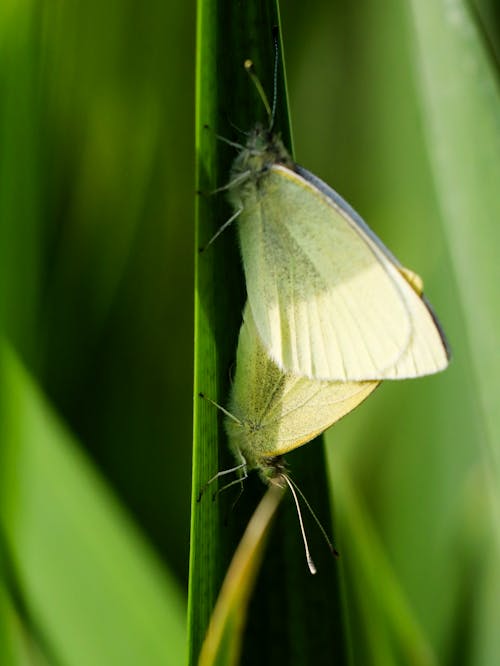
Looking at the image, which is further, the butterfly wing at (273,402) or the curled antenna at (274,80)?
the butterfly wing at (273,402)

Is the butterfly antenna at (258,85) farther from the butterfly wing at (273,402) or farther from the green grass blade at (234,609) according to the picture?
the green grass blade at (234,609)

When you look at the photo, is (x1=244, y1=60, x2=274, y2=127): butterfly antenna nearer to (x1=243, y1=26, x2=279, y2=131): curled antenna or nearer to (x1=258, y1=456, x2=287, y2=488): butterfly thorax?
(x1=243, y1=26, x2=279, y2=131): curled antenna

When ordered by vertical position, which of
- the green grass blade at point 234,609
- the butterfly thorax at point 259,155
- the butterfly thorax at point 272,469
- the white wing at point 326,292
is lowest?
the green grass blade at point 234,609

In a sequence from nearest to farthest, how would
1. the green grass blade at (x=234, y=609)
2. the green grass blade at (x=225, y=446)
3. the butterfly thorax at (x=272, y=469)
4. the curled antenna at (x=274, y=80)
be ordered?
the green grass blade at (x=234, y=609) < the green grass blade at (x=225, y=446) < the curled antenna at (x=274, y=80) < the butterfly thorax at (x=272, y=469)

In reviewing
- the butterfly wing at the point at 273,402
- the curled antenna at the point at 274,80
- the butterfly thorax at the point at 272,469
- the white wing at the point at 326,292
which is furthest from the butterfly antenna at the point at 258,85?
the butterfly thorax at the point at 272,469

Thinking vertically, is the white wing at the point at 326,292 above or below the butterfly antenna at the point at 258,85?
below

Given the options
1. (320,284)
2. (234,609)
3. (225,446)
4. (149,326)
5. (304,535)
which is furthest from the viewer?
(149,326)

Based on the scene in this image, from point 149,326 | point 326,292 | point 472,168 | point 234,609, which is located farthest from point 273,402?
point 234,609

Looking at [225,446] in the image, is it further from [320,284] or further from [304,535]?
[320,284]

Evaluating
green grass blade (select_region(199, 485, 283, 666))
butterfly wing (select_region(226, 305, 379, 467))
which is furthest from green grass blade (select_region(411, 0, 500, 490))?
green grass blade (select_region(199, 485, 283, 666))
